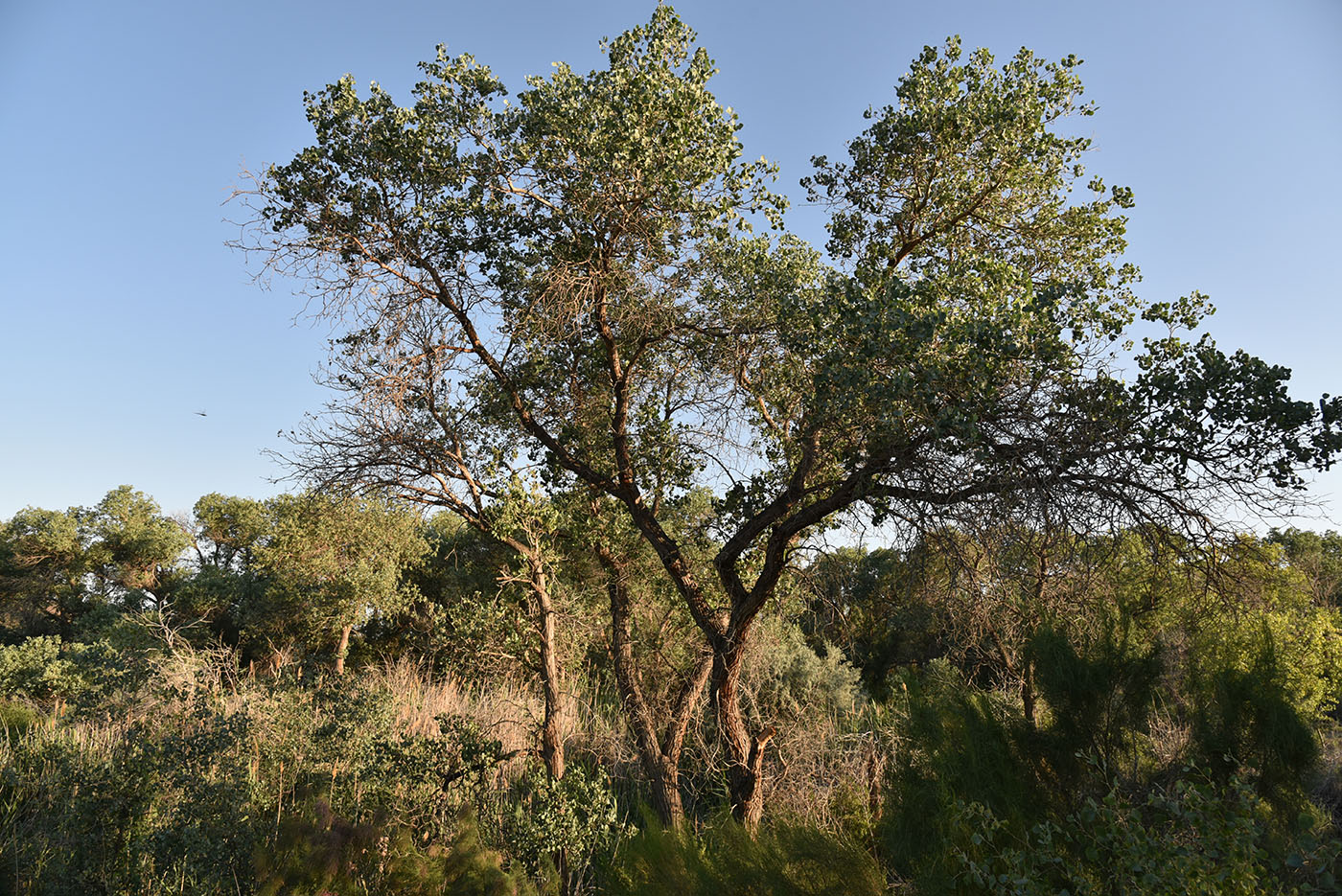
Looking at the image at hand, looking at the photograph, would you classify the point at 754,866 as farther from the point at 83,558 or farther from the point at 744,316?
the point at 83,558

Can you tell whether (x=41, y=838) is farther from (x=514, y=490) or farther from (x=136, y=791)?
(x=514, y=490)

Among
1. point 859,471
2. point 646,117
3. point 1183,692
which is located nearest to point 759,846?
point 1183,692

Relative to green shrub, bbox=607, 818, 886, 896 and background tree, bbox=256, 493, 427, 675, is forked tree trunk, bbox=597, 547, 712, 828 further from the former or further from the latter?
background tree, bbox=256, 493, 427, 675

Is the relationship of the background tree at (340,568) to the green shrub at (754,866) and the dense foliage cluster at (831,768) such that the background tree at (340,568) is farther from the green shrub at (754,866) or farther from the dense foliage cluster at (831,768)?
the green shrub at (754,866)

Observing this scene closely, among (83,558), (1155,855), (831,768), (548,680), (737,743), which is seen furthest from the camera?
(83,558)

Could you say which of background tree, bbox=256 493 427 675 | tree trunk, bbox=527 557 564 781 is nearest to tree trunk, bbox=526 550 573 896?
tree trunk, bbox=527 557 564 781

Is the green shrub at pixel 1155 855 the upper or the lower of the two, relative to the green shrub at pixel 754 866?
upper

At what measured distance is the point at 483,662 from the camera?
8.00 meters

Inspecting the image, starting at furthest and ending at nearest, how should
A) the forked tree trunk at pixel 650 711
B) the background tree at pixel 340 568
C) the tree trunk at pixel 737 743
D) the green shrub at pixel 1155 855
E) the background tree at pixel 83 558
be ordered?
the background tree at pixel 83 558 → the background tree at pixel 340 568 → the forked tree trunk at pixel 650 711 → the tree trunk at pixel 737 743 → the green shrub at pixel 1155 855

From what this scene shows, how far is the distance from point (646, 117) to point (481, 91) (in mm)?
1434

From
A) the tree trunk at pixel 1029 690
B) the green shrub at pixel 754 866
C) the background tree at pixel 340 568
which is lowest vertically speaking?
the green shrub at pixel 754 866

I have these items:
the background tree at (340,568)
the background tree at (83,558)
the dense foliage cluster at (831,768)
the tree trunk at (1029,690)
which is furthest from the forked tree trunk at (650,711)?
the background tree at (83,558)

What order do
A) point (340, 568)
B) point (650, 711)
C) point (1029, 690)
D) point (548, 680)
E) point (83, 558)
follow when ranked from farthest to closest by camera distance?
1. point (83, 558)
2. point (340, 568)
3. point (650, 711)
4. point (548, 680)
5. point (1029, 690)

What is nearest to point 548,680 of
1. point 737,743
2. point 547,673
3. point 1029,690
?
point 547,673
